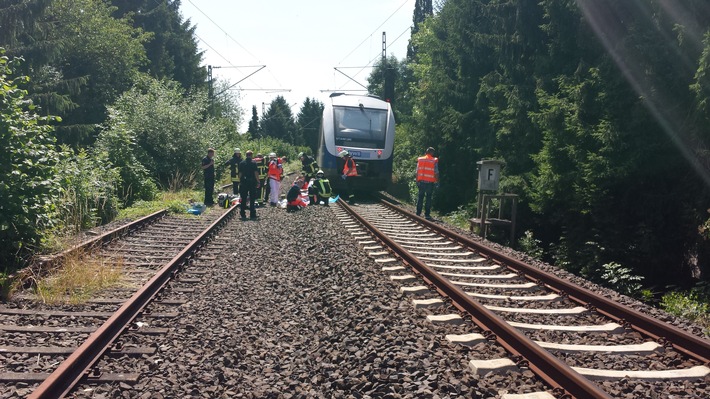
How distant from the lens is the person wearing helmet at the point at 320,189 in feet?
54.0

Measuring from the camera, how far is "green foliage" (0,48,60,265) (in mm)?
6445

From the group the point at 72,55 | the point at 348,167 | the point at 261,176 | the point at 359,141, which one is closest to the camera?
the point at 348,167

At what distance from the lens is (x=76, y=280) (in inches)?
238

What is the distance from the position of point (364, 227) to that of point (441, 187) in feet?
39.1

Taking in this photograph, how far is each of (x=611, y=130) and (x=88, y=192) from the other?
11.2 m

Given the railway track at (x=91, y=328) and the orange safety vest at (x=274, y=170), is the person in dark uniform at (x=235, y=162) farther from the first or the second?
the railway track at (x=91, y=328)

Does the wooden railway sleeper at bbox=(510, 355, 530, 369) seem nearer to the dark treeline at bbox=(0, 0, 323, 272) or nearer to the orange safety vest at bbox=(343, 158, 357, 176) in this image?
the dark treeline at bbox=(0, 0, 323, 272)

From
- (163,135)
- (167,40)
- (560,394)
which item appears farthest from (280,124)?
(560,394)

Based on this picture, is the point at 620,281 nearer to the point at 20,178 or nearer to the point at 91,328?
the point at 91,328

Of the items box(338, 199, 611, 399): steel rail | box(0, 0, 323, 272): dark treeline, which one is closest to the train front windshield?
box(0, 0, 323, 272): dark treeline

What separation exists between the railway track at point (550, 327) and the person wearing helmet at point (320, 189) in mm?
8270

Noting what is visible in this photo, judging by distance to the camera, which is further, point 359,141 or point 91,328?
point 359,141

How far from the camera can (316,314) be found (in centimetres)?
549

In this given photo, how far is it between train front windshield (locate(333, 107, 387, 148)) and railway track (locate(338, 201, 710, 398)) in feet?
32.2
